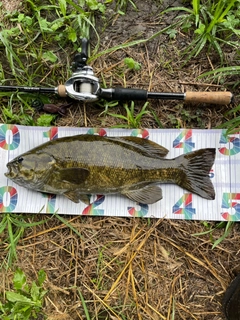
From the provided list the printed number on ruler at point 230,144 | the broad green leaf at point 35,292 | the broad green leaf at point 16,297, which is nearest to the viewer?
the broad green leaf at point 16,297

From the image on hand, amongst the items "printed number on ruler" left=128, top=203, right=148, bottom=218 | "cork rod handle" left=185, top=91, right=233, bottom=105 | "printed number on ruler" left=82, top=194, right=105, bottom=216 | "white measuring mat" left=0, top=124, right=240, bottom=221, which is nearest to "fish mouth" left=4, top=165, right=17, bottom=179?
"white measuring mat" left=0, top=124, right=240, bottom=221

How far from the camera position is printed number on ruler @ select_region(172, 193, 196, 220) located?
125 inches

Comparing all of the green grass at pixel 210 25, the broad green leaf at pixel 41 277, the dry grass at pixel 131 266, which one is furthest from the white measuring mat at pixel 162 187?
the green grass at pixel 210 25

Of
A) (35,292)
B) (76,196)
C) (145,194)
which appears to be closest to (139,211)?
(145,194)

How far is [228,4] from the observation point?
325cm

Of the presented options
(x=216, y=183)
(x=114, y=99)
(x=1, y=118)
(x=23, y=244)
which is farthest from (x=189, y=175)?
(x=1, y=118)

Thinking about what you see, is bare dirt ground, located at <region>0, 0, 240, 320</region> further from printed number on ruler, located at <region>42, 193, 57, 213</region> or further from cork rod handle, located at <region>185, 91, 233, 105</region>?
cork rod handle, located at <region>185, 91, 233, 105</region>

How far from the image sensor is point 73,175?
2.99 m

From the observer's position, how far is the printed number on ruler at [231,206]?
3150 mm

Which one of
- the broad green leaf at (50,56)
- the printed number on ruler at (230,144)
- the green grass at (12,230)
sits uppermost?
the broad green leaf at (50,56)

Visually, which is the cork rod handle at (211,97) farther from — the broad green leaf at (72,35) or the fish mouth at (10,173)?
the fish mouth at (10,173)

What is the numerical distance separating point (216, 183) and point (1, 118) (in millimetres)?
2128

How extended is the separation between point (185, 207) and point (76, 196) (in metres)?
1.01

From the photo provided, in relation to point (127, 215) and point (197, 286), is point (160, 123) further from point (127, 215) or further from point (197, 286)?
point (197, 286)
